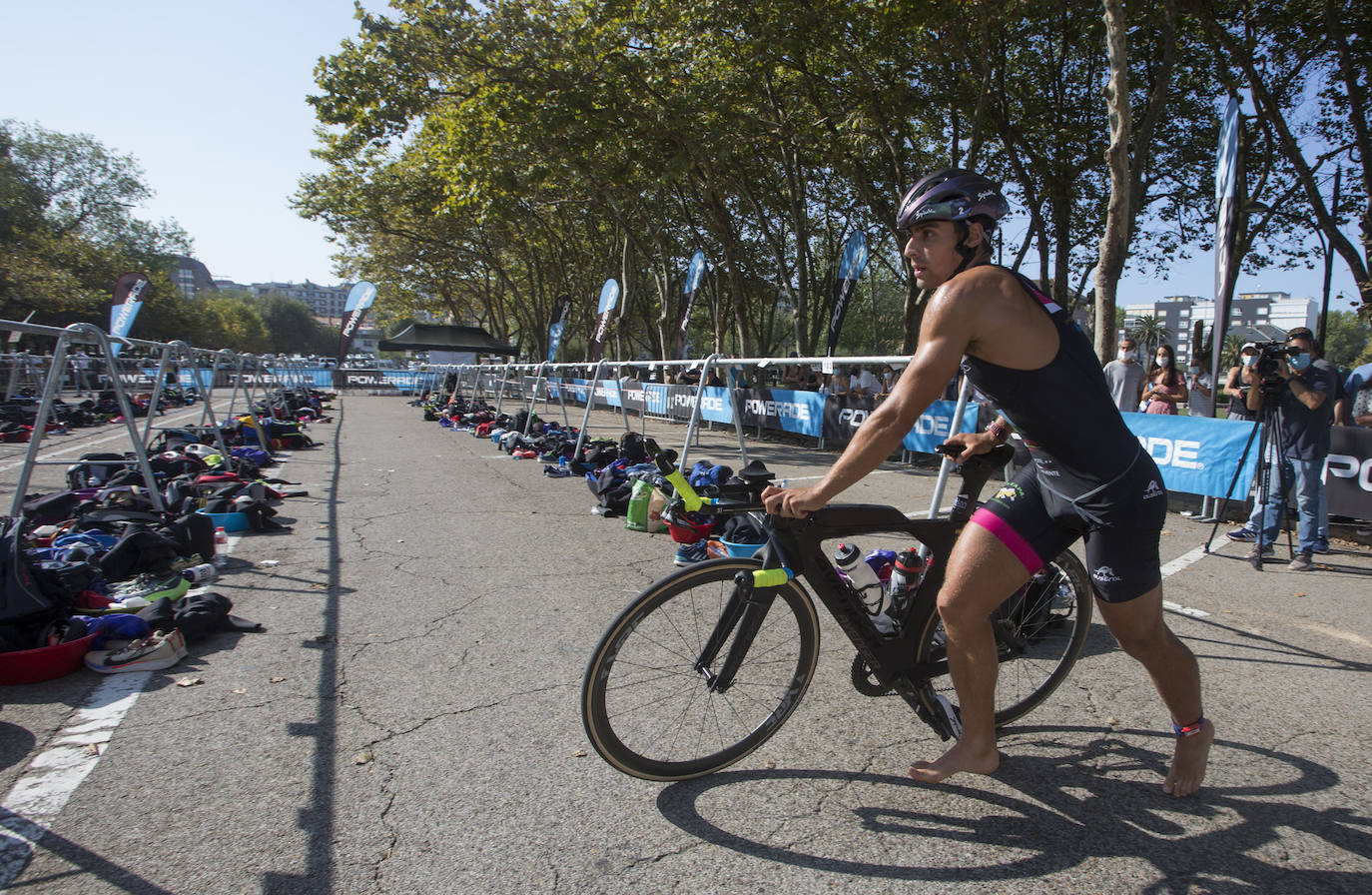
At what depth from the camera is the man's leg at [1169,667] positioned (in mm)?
2479

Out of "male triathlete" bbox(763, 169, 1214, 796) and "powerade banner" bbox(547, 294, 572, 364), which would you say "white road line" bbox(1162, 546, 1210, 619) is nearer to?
"male triathlete" bbox(763, 169, 1214, 796)

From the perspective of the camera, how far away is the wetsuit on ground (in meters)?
2.33

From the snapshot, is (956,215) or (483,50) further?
(483,50)

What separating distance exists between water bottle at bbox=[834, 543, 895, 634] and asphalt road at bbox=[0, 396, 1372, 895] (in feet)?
1.79

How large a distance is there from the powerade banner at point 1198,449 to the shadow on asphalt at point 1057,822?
19.4 feet

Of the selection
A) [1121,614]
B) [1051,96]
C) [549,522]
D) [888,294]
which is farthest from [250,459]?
[888,294]

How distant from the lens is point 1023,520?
96.9 inches

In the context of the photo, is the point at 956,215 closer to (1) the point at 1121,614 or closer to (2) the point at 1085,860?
(1) the point at 1121,614

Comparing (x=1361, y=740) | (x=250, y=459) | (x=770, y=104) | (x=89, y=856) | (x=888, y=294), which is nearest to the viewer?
(x=89, y=856)

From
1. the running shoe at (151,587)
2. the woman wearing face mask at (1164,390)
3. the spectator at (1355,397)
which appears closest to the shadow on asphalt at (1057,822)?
the running shoe at (151,587)

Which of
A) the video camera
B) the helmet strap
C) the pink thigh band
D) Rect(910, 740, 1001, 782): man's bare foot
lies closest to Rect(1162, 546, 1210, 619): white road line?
the video camera

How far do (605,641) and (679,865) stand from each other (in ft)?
2.29

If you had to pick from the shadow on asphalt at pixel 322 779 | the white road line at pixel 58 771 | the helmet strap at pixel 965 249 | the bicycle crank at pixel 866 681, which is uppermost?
the helmet strap at pixel 965 249

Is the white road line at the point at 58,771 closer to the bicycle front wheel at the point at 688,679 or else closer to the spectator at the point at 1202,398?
the bicycle front wheel at the point at 688,679
